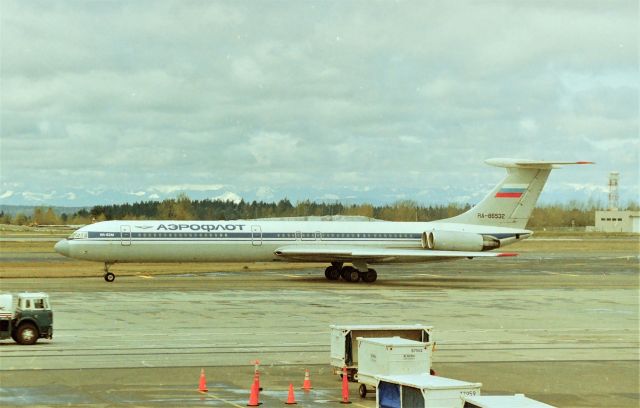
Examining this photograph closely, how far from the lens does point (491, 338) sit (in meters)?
31.1

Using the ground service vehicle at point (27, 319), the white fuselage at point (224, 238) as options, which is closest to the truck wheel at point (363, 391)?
the ground service vehicle at point (27, 319)

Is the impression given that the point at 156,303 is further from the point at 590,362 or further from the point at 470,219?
the point at 470,219

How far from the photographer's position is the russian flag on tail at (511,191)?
60.5m

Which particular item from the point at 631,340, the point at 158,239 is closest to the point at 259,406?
the point at 631,340

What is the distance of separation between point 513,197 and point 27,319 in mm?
38562

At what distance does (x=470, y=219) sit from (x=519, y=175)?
4.22 m

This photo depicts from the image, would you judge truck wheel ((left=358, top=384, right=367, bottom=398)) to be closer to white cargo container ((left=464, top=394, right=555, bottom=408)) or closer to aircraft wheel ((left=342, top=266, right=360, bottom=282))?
white cargo container ((left=464, top=394, right=555, bottom=408))

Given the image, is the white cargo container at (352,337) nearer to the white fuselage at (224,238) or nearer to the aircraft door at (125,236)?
the white fuselage at (224,238)

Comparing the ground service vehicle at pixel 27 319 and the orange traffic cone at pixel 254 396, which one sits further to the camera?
the ground service vehicle at pixel 27 319

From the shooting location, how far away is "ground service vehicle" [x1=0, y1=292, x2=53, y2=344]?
28.1 meters

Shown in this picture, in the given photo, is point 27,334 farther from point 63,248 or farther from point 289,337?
Result: point 63,248

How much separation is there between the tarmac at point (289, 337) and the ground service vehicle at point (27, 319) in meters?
0.36

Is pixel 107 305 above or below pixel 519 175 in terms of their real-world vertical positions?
below

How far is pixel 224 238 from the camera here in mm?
55125
